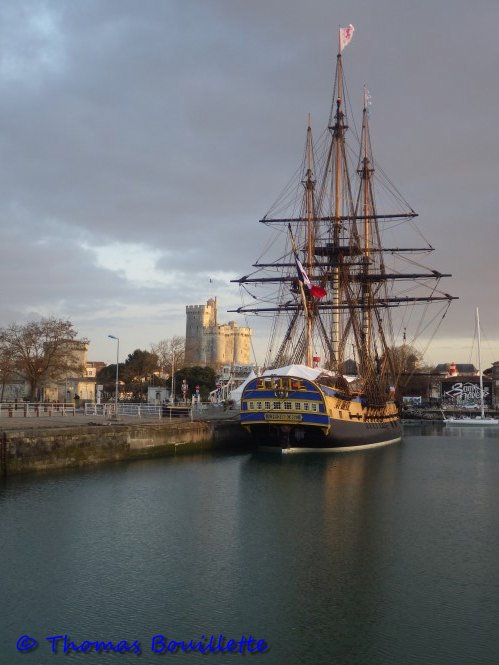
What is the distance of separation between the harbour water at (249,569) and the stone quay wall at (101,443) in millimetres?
1030

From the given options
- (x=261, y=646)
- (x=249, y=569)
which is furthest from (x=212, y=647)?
(x=249, y=569)

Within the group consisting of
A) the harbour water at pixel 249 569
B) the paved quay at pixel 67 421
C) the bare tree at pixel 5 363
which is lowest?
the harbour water at pixel 249 569

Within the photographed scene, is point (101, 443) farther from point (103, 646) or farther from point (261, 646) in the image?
point (261, 646)

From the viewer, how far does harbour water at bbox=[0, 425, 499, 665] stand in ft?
38.8

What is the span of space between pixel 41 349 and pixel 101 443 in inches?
1216

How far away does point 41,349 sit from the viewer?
199 feet

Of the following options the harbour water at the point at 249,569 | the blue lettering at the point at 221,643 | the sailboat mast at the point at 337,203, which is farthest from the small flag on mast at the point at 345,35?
the blue lettering at the point at 221,643

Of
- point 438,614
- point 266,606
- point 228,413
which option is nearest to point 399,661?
point 438,614

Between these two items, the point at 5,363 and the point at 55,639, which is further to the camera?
the point at 5,363

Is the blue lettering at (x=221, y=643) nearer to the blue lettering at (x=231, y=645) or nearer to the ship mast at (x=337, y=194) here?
the blue lettering at (x=231, y=645)

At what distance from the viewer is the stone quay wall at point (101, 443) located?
88.8ft

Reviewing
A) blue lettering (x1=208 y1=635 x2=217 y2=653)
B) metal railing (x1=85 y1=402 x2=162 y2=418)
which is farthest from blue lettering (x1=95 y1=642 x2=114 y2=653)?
metal railing (x1=85 y1=402 x2=162 y2=418)

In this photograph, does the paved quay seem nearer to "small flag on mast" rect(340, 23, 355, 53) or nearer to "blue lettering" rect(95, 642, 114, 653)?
"blue lettering" rect(95, 642, 114, 653)

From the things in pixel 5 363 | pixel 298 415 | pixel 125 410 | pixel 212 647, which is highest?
pixel 5 363
